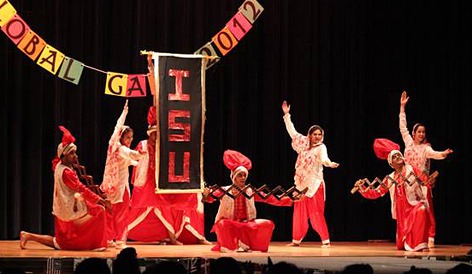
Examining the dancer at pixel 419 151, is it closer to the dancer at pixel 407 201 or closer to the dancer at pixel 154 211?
the dancer at pixel 407 201

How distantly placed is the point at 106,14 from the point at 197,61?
1.84 metres

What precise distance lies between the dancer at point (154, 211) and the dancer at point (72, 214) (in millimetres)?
961

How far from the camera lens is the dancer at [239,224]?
9266 millimetres

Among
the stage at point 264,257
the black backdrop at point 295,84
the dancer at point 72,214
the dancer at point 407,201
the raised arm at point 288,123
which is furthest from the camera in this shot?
the black backdrop at point 295,84

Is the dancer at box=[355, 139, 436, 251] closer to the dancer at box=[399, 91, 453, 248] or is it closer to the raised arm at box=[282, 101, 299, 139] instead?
the dancer at box=[399, 91, 453, 248]

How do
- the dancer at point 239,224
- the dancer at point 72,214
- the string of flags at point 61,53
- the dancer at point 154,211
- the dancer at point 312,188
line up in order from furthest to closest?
1. the dancer at point 312,188
2. the dancer at point 154,211
3. the dancer at point 239,224
4. the dancer at point 72,214
5. the string of flags at point 61,53

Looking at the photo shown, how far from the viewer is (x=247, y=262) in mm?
7375

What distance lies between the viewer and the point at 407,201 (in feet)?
33.1

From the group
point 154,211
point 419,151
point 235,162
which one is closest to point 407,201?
point 419,151

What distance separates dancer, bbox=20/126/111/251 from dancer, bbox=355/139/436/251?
284 centimetres

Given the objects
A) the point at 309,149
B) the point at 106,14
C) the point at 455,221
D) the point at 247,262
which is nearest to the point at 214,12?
the point at 106,14

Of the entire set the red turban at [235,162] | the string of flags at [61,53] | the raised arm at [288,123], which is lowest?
the red turban at [235,162]

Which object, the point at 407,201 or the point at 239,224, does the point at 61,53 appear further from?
the point at 407,201

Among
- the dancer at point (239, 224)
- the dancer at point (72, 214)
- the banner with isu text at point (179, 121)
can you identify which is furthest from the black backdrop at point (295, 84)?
the dancer at point (239, 224)
